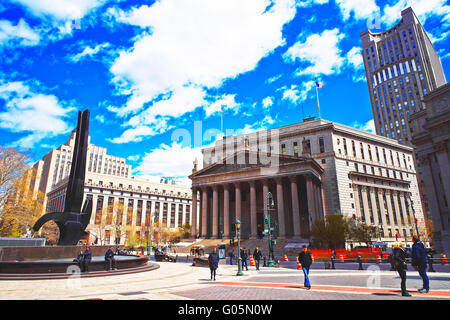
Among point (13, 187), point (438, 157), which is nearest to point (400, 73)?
point (438, 157)

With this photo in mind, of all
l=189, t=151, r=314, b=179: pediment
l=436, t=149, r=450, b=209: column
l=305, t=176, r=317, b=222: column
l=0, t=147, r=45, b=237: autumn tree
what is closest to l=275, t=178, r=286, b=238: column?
l=189, t=151, r=314, b=179: pediment

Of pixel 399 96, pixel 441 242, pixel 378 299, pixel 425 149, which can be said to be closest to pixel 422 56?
pixel 399 96

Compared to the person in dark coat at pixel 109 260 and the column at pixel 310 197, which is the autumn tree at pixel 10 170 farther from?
the column at pixel 310 197

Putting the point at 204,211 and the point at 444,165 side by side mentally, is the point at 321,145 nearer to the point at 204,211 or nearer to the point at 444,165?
the point at 444,165

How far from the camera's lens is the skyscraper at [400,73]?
9494 cm

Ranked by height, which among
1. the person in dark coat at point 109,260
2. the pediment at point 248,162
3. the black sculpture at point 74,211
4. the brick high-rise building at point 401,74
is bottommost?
the person in dark coat at point 109,260

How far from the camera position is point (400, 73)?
10169 centimetres

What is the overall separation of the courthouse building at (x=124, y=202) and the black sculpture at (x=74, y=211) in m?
50.2

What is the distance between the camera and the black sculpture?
19.8m

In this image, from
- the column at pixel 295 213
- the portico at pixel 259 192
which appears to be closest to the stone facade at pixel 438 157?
the portico at pixel 259 192

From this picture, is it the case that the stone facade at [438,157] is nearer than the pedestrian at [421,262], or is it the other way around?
the pedestrian at [421,262]

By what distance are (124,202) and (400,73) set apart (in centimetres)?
11657

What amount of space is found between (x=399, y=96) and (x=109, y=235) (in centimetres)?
11471

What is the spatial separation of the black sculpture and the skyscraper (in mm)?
102525
